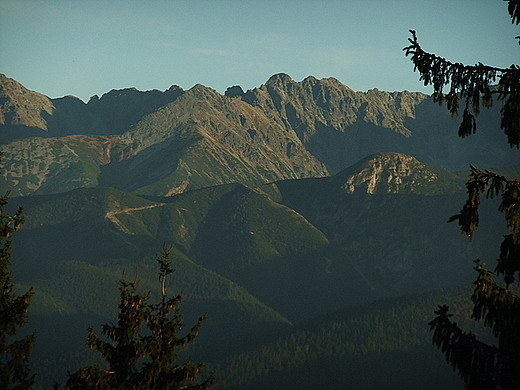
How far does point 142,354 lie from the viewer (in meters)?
44.2

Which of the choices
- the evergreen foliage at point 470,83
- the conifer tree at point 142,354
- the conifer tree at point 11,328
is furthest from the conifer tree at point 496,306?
the conifer tree at point 11,328

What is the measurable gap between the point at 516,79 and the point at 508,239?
6594 mm

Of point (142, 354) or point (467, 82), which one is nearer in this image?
point (467, 82)

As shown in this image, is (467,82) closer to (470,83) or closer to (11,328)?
(470,83)

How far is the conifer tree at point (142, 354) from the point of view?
43219mm

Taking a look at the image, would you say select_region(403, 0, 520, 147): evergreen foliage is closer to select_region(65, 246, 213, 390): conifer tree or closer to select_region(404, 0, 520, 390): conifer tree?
select_region(404, 0, 520, 390): conifer tree

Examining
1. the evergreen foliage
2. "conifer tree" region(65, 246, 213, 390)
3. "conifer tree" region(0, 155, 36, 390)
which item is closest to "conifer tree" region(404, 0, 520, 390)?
the evergreen foliage

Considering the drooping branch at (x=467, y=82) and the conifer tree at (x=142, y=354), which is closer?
the drooping branch at (x=467, y=82)

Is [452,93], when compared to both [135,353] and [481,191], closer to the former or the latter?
[481,191]

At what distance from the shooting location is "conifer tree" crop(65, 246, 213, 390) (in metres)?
43.2

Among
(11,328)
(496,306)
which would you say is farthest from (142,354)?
(496,306)

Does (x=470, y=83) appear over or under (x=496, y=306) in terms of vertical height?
over

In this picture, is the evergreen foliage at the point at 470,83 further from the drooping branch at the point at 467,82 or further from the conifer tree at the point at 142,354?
the conifer tree at the point at 142,354

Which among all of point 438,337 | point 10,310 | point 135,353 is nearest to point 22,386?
point 10,310
